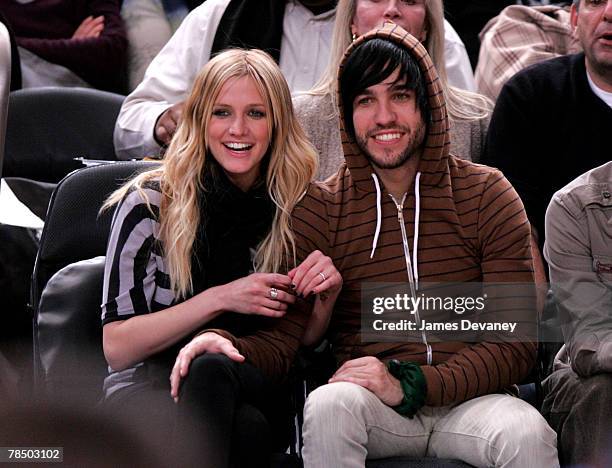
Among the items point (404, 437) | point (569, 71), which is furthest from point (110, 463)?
point (569, 71)

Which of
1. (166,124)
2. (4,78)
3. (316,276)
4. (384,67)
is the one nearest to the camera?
(316,276)

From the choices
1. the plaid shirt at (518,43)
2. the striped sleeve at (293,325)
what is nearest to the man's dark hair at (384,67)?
the striped sleeve at (293,325)

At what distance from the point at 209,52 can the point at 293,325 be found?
3.48 ft

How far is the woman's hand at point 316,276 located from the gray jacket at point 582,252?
1.46 ft

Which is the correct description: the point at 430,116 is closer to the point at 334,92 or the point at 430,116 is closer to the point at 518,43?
the point at 334,92

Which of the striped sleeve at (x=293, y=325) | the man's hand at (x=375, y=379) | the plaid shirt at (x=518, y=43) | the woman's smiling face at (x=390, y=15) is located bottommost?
the man's hand at (x=375, y=379)

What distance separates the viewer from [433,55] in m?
2.87

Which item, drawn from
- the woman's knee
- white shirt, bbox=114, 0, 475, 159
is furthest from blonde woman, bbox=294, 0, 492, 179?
the woman's knee

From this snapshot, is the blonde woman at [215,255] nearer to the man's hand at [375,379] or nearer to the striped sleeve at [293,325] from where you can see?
the striped sleeve at [293,325]

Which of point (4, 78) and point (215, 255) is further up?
point (4, 78)

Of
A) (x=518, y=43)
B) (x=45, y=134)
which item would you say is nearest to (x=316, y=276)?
(x=45, y=134)

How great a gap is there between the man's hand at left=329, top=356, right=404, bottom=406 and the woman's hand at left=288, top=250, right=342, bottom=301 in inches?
6.1

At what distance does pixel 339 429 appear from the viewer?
2045mm

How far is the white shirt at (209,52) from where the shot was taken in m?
3.10
